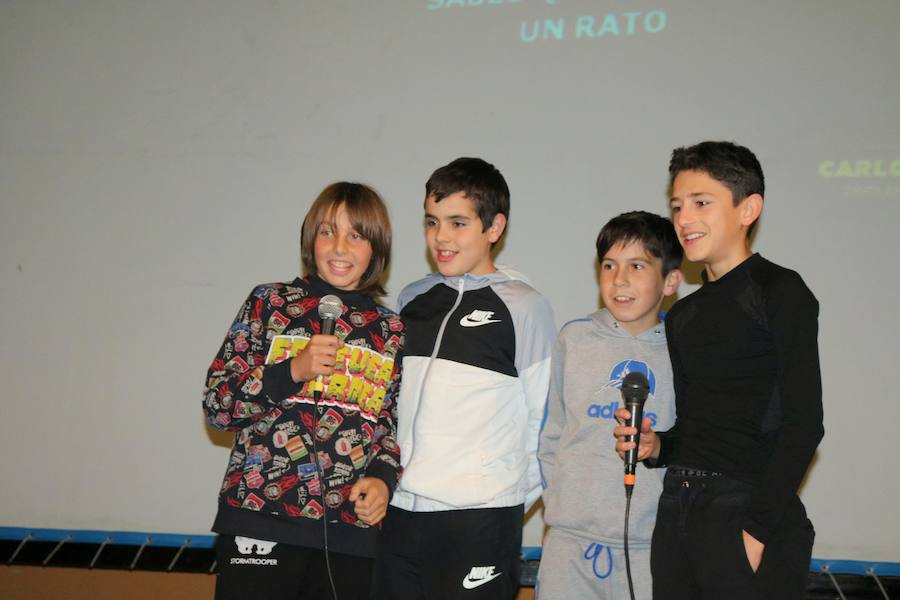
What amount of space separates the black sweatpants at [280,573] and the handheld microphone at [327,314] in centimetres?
38

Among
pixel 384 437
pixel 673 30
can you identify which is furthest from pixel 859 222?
pixel 384 437

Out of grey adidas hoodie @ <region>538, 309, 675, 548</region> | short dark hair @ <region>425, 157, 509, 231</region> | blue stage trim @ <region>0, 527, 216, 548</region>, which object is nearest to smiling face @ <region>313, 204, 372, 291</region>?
short dark hair @ <region>425, 157, 509, 231</region>

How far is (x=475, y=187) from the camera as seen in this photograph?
243cm

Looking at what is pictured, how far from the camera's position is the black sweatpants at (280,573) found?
1938 mm

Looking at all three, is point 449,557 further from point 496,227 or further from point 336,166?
point 336,166

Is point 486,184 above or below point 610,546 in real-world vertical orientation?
above

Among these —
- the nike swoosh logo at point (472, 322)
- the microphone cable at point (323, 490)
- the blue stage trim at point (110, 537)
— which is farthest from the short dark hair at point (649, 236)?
the blue stage trim at point (110, 537)

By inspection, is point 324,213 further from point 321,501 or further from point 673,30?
point 673,30

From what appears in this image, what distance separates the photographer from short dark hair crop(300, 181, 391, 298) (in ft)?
7.47

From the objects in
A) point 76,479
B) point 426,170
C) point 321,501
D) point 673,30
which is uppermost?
point 673,30

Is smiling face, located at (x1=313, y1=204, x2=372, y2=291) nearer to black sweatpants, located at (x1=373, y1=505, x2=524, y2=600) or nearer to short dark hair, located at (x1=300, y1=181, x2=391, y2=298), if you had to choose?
short dark hair, located at (x1=300, y1=181, x2=391, y2=298)

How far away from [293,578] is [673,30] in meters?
2.60

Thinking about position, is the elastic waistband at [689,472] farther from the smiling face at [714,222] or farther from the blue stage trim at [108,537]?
the blue stage trim at [108,537]

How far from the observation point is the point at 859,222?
3.22 metres
